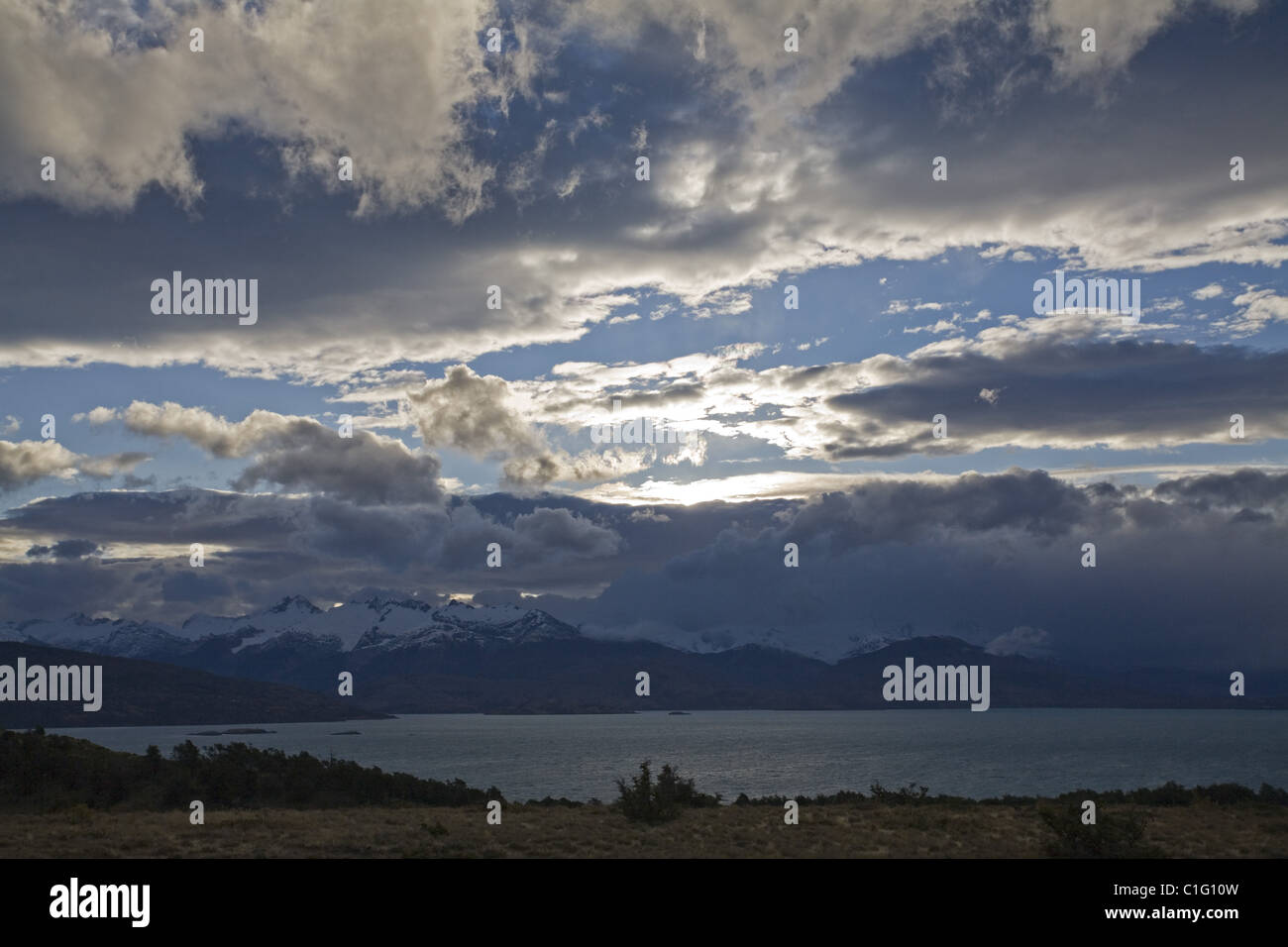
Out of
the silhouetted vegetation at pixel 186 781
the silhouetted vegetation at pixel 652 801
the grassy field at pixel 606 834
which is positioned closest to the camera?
the grassy field at pixel 606 834

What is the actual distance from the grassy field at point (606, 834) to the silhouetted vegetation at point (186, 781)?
6.07 metres

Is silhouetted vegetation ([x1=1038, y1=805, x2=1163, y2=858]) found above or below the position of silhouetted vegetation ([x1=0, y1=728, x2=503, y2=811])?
above

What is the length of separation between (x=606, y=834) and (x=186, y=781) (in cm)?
2664

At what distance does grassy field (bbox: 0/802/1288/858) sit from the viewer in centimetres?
2820

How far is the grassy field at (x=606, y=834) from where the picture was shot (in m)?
28.2

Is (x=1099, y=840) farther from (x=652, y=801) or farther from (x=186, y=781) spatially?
(x=186, y=781)

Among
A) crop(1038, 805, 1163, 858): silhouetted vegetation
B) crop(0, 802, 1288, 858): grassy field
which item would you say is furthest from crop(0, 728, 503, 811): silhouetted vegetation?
crop(1038, 805, 1163, 858): silhouetted vegetation

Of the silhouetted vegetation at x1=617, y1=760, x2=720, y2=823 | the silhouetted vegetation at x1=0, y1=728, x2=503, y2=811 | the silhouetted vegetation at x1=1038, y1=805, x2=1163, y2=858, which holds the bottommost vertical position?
the silhouetted vegetation at x1=0, y1=728, x2=503, y2=811

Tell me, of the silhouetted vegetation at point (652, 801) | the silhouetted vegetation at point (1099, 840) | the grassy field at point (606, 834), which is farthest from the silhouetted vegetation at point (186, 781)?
the silhouetted vegetation at point (1099, 840)

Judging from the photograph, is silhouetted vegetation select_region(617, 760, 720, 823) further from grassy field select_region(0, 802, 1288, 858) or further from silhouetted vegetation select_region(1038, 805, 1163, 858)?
silhouetted vegetation select_region(1038, 805, 1163, 858)

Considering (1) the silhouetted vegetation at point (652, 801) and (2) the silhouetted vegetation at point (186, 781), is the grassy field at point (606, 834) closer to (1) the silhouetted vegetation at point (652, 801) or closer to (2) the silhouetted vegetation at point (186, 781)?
(1) the silhouetted vegetation at point (652, 801)

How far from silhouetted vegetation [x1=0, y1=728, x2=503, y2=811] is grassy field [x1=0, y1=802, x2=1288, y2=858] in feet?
19.9
